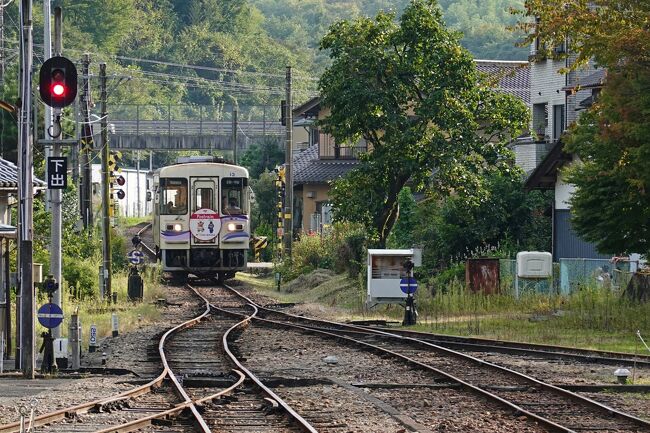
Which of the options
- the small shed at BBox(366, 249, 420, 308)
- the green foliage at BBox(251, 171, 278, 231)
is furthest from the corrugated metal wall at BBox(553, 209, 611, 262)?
the green foliage at BBox(251, 171, 278, 231)

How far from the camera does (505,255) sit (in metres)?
34.1

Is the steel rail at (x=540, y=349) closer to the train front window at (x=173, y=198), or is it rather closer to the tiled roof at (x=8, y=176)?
the tiled roof at (x=8, y=176)

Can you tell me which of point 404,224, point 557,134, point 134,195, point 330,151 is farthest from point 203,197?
point 134,195

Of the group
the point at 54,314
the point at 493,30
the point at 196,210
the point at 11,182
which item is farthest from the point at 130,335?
the point at 493,30

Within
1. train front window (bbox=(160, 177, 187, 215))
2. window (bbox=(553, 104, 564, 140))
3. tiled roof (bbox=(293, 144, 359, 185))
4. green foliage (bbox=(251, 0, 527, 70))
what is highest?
green foliage (bbox=(251, 0, 527, 70))

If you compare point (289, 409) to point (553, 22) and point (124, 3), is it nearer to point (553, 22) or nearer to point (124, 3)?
point (553, 22)

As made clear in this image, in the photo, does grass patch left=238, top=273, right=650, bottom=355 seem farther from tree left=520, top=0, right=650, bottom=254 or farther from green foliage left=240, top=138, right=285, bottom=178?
green foliage left=240, top=138, right=285, bottom=178

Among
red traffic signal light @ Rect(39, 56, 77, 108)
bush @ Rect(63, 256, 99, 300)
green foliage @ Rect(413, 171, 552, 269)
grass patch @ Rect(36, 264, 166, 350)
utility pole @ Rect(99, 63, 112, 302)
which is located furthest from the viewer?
green foliage @ Rect(413, 171, 552, 269)

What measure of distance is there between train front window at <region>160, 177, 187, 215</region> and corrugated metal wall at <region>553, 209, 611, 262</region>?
10194 millimetres

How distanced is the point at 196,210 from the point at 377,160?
6.01m

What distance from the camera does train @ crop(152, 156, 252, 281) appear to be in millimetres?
37594

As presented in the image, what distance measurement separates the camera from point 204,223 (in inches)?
1490

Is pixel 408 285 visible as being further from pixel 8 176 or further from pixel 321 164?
pixel 321 164

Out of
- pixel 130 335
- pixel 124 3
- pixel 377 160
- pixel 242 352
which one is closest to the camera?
pixel 242 352
